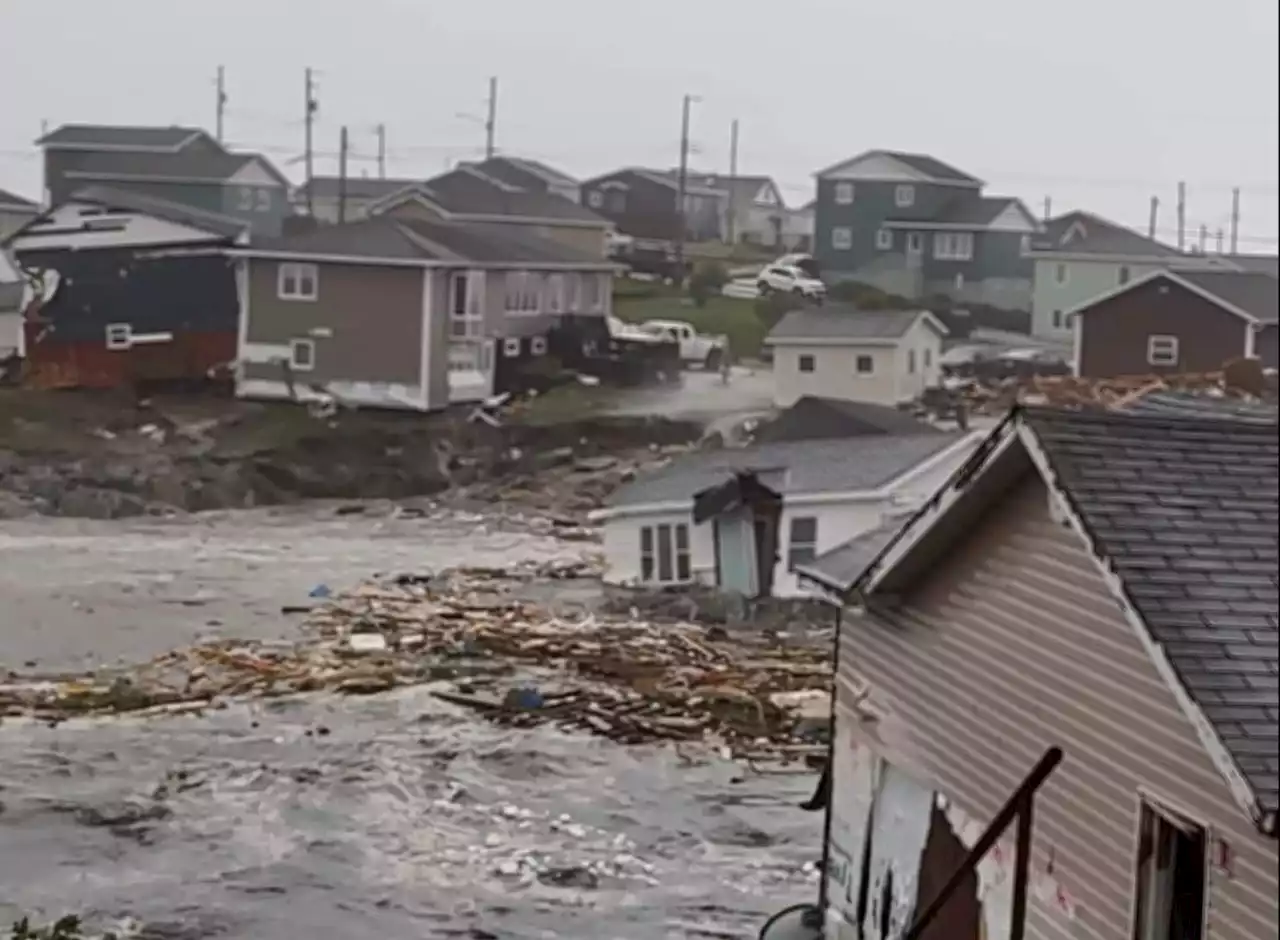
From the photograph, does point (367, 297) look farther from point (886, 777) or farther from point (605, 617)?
point (886, 777)

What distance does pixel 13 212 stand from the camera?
14.0 ft

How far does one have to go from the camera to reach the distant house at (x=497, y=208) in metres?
5.60

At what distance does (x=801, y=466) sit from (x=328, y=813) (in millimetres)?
1961

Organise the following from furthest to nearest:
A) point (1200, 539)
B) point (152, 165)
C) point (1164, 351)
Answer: point (152, 165), point (1164, 351), point (1200, 539)

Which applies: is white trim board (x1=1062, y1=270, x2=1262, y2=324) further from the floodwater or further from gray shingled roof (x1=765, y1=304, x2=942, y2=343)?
the floodwater

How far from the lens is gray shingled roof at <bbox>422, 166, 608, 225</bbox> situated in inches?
220

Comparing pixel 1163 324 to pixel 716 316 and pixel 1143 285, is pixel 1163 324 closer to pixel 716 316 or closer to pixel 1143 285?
pixel 1143 285

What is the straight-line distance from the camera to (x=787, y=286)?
4.87 metres

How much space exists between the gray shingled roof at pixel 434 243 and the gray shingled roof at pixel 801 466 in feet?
2.19

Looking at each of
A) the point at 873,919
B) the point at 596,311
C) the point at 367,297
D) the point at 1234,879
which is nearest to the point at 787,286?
the point at 596,311

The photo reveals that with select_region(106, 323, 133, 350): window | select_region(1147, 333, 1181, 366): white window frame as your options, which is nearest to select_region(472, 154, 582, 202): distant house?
select_region(106, 323, 133, 350): window

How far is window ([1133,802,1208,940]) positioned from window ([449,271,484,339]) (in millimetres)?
4568

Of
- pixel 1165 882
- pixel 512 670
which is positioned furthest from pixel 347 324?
pixel 1165 882

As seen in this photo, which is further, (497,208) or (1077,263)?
(497,208)
